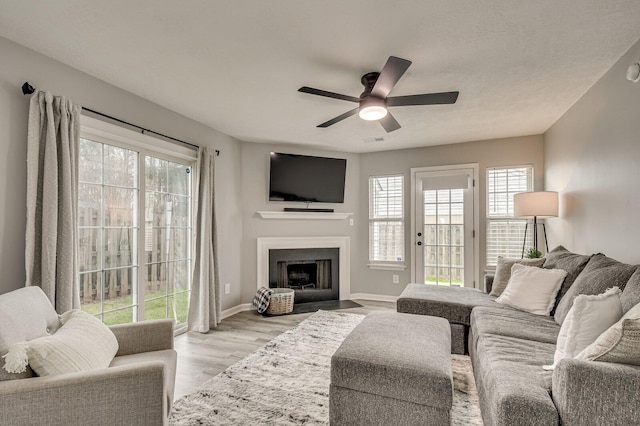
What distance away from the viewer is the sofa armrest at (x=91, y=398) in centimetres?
132

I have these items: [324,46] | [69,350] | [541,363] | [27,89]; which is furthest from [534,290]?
[27,89]

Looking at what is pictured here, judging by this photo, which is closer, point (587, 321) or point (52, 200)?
point (587, 321)

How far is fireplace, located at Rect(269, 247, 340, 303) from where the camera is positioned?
4977 millimetres

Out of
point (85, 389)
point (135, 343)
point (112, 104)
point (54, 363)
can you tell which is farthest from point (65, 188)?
point (85, 389)

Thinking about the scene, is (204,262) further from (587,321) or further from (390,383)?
(587,321)

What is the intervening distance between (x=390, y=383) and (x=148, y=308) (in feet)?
8.91

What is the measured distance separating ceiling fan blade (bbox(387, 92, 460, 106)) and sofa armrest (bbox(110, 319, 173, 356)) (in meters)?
2.25

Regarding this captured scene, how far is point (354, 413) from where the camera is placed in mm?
1818

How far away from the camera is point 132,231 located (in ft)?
10.6

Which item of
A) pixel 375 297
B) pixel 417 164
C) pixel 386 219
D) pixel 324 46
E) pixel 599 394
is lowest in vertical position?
pixel 375 297

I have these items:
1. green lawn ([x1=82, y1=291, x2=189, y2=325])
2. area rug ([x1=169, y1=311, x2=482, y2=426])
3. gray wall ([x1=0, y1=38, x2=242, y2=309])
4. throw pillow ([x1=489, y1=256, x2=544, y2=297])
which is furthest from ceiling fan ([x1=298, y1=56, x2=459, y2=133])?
green lawn ([x1=82, y1=291, x2=189, y2=325])

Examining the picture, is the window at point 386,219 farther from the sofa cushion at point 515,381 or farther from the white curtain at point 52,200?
the white curtain at point 52,200

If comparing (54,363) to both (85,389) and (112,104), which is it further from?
(112,104)

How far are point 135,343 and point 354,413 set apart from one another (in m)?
1.36
